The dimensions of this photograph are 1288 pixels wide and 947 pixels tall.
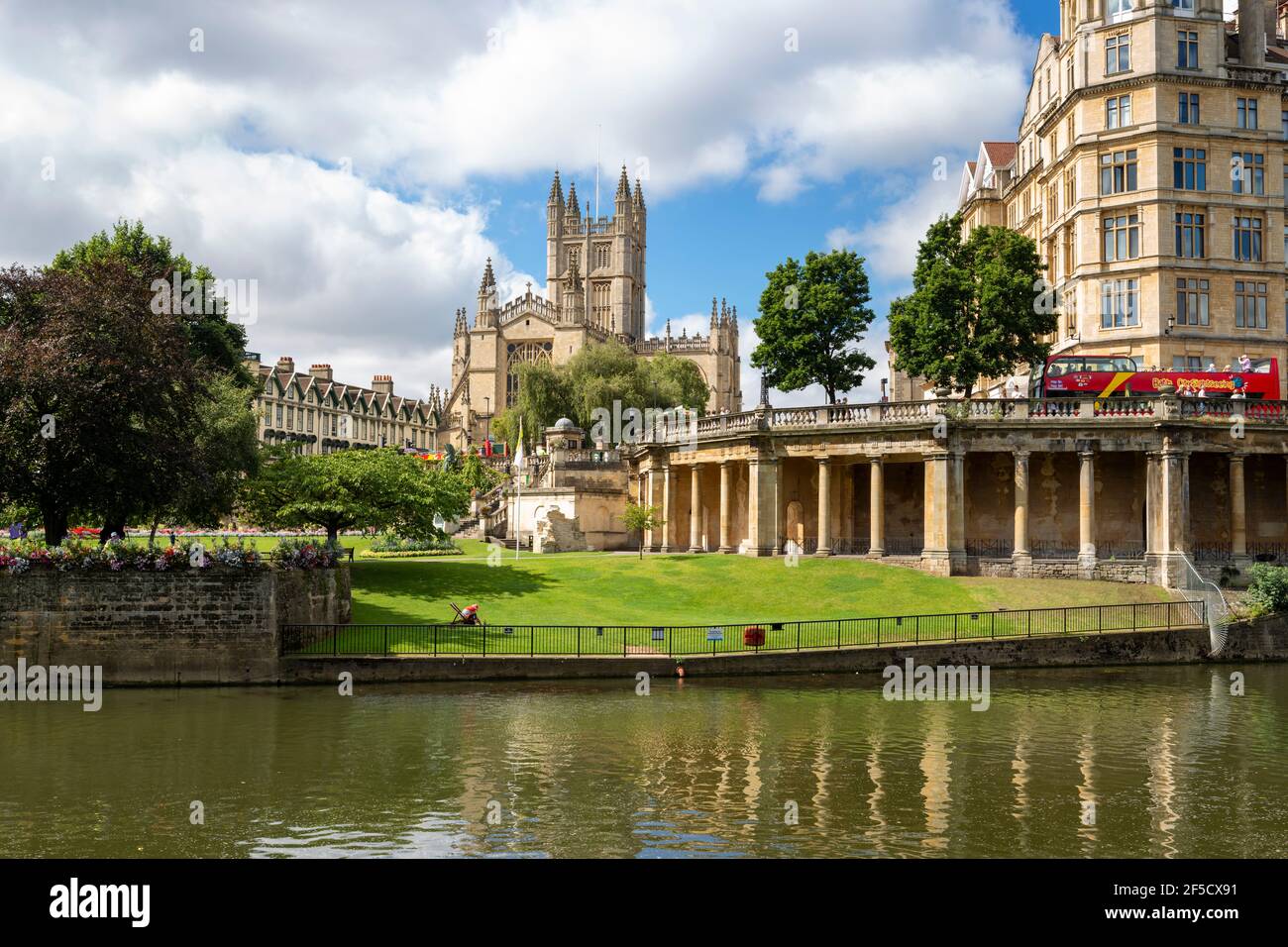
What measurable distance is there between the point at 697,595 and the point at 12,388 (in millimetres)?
24145

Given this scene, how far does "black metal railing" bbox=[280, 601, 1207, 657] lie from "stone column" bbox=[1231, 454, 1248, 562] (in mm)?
10449

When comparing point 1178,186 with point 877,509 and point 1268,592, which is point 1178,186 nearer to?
point 877,509

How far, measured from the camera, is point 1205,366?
51938 millimetres

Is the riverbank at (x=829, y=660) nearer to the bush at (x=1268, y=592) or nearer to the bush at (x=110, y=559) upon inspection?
the bush at (x=1268, y=592)

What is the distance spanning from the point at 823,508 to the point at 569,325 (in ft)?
316

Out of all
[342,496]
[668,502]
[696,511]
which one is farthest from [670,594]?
[668,502]

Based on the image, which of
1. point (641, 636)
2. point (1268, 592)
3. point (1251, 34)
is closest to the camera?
point (641, 636)

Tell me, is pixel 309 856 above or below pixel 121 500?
below

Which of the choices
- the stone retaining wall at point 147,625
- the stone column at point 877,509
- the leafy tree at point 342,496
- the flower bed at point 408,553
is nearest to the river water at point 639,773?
the stone retaining wall at point 147,625

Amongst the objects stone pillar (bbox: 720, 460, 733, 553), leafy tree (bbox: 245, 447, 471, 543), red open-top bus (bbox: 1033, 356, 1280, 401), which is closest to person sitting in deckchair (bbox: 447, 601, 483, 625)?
leafy tree (bbox: 245, 447, 471, 543)

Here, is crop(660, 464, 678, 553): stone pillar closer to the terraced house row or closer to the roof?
the terraced house row

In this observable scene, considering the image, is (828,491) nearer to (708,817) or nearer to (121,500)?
(121,500)

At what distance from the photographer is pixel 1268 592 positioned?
3591cm
